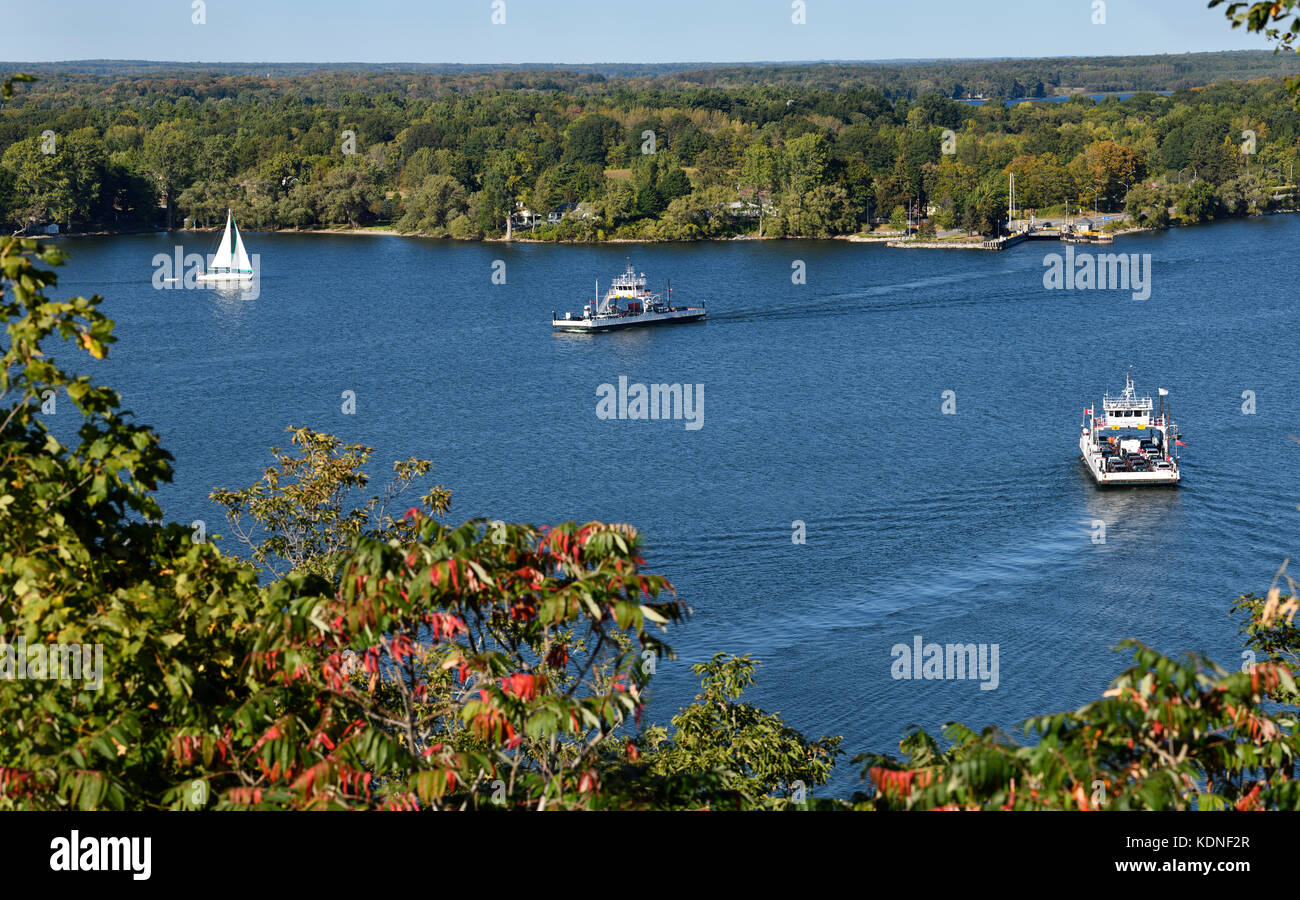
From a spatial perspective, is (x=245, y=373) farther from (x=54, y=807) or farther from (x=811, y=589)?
(x=54, y=807)

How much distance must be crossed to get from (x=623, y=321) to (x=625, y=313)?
166cm

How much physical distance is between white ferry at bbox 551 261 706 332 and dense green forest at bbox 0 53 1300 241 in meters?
36.3

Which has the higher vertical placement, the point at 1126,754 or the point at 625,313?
the point at 1126,754

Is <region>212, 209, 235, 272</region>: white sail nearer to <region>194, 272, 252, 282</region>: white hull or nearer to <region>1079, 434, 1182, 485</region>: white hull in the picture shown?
<region>194, 272, 252, 282</region>: white hull

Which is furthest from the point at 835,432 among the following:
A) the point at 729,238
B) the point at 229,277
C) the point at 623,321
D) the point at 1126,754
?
the point at 729,238

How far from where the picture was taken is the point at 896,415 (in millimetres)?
57469

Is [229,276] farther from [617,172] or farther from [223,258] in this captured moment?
[617,172]

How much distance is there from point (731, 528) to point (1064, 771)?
33.8 m

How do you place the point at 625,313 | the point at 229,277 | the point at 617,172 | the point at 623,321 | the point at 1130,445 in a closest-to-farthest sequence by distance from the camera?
the point at 1130,445 → the point at 623,321 → the point at 625,313 → the point at 229,277 → the point at 617,172

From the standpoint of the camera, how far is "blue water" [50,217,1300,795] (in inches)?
1330

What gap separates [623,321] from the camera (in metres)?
82.2

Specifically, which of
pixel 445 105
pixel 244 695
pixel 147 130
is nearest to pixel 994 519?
pixel 244 695

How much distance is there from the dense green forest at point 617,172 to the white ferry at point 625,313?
119 ft

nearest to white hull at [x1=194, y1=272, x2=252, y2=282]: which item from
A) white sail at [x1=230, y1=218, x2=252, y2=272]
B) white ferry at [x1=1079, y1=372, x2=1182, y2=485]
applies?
white sail at [x1=230, y1=218, x2=252, y2=272]
